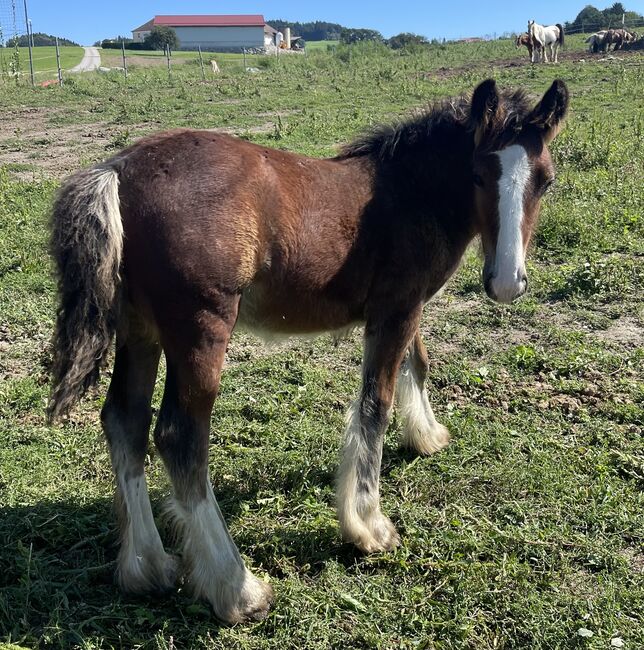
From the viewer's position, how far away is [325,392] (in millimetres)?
4609

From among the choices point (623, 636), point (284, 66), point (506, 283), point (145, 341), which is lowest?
point (623, 636)

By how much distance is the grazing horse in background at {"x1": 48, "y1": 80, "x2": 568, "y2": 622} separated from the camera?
8.79 feet

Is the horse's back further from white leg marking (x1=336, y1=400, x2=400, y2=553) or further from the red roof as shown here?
the red roof

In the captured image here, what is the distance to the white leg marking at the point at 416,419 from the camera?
13.1 feet

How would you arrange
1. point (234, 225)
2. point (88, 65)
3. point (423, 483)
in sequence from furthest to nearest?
point (88, 65) < point (423, 483) < point (234, 225)

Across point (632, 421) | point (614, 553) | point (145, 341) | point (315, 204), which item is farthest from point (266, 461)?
point (632, 421)

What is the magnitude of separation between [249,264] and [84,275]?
660 mm

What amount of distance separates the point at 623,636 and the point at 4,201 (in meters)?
8.04

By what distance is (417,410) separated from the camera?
4020mm

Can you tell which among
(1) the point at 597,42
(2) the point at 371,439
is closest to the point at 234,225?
(2) the point at 371,439

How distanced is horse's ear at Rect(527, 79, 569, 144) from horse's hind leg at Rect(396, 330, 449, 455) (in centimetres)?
138

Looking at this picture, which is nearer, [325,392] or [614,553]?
[614,553]

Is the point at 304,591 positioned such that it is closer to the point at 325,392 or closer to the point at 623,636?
the point at 623,636

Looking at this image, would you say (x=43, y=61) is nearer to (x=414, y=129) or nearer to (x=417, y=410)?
(x=414, y=129)
